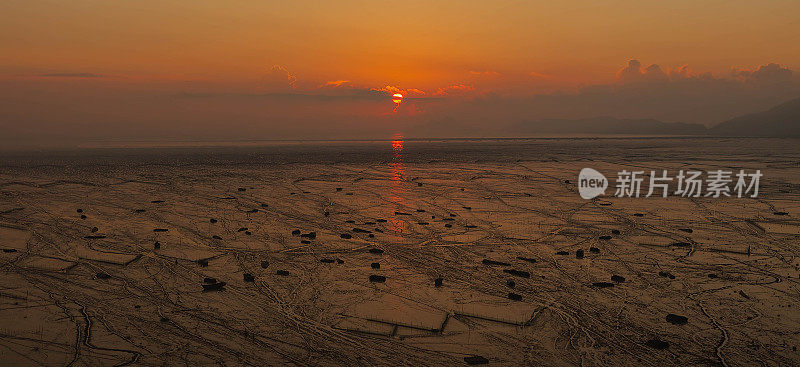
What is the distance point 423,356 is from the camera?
848 cm

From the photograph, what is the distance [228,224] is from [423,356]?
43.8 feet

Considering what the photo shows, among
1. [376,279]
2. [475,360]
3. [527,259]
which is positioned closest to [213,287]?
[376,279]

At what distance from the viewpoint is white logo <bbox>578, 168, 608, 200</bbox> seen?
28.4 metres

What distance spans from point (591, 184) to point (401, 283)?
2481cm

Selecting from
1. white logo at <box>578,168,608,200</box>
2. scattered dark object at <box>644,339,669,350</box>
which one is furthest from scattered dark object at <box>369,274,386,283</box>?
white logo at <box>578,168,608,200</box>

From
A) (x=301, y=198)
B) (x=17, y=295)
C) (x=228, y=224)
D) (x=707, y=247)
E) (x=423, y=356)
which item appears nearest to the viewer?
(x=423, y=356)

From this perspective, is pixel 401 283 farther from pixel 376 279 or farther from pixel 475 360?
pixel 475 360

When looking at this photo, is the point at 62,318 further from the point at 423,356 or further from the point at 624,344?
the point at 624,344

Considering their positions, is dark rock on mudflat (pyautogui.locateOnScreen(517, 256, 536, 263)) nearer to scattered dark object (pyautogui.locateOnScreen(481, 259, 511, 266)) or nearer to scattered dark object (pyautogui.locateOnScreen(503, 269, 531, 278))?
scattered dark object (pyautogui.locateOnScreen(481, 259, 511, 266))

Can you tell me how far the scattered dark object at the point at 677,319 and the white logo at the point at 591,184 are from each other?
1720 centimetres

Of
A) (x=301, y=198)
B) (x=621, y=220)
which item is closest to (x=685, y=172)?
(x=621, y=220)

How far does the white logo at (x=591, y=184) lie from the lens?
28.4 m

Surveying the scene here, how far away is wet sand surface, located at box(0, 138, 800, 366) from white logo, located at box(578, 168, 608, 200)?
3.80 meters

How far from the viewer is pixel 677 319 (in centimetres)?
980
